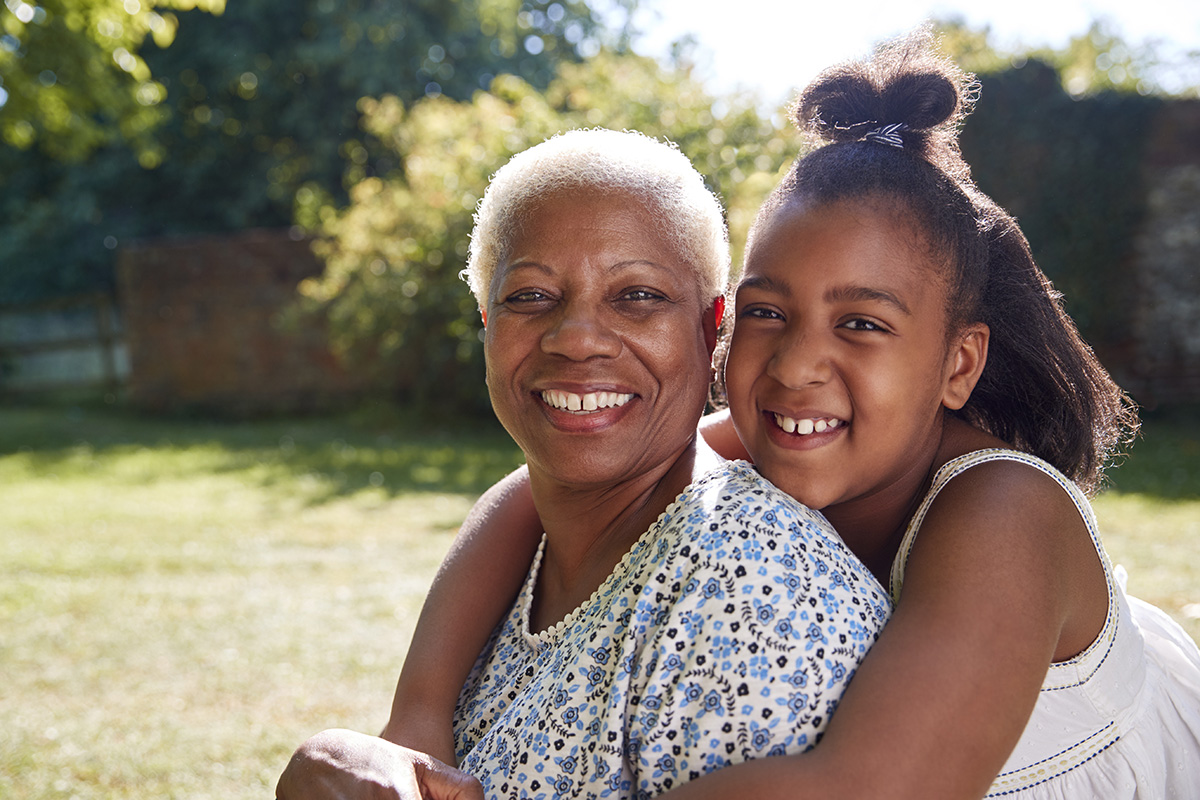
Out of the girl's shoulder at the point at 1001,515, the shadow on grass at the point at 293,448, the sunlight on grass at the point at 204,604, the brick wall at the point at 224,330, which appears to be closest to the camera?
the girl's shoulder at the point at 1001,515

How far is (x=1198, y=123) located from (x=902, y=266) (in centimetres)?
1234

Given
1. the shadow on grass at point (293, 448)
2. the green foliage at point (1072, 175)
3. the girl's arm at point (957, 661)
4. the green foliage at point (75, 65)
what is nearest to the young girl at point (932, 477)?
the girl's arm at point (957, 661)

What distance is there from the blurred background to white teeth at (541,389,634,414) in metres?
1.01

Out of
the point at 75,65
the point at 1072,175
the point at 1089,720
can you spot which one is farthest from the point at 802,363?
the point at 75,65

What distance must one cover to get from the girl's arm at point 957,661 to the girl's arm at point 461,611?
33.5 inches

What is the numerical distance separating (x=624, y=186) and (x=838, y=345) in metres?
0.49

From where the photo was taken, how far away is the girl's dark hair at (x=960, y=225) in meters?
1.81

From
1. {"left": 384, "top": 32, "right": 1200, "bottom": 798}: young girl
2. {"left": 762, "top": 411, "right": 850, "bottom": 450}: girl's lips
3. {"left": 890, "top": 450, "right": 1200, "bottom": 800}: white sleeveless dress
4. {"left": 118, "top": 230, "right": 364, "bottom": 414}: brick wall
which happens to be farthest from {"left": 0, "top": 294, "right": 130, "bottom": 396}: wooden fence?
{"left": 890, "top": 450, "right": 1200, "bottom": 800}: white sleeveless dress

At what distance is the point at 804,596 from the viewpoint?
4.47 feet

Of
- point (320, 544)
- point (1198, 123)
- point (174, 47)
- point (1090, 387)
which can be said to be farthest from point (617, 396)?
point (174, 47)

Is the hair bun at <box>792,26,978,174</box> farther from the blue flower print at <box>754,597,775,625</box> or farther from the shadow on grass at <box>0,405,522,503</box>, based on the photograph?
the shadow on grass at <box>0,405,522,503</box>

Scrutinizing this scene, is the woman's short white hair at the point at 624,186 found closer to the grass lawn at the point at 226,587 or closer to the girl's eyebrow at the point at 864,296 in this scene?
the girl's eyebrow at the point at 864,296

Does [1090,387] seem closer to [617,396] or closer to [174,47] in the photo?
[617,396]

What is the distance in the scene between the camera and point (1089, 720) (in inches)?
67.0
